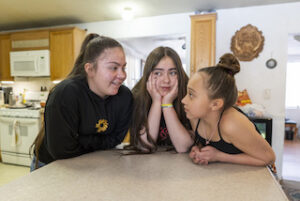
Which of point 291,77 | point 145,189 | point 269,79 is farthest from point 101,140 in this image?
point 291,77

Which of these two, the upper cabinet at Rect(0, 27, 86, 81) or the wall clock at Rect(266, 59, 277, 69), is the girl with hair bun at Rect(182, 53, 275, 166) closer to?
the wall clock at Rect(266, 59, 277, 69)

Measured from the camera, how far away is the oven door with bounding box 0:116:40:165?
336 centimetres

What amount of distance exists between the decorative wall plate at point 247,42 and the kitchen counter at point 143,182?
2.65 meters

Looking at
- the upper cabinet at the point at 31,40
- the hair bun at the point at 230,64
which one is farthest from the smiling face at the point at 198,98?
the upper cabinet at the point at 31,40

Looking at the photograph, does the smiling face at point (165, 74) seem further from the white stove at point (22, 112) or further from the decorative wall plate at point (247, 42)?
the white stove at point (22, 112)

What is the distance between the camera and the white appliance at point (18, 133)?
3365mm

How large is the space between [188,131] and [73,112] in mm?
630

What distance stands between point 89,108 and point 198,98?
0.57m

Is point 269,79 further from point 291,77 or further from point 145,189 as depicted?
point 291,77

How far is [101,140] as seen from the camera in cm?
111

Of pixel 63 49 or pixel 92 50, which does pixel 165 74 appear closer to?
pixel 92 50

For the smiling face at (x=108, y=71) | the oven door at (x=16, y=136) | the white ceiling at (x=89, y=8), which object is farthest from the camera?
the oven door at (x=16, y=136)

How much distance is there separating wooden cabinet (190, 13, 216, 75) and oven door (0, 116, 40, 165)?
2.76m

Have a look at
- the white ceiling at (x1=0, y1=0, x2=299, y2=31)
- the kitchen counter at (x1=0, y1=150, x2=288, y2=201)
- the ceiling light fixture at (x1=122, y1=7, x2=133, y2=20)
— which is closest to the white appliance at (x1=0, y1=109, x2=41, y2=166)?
the white ceiling at (x1=0, y1=0, x2=299, y2=31)
